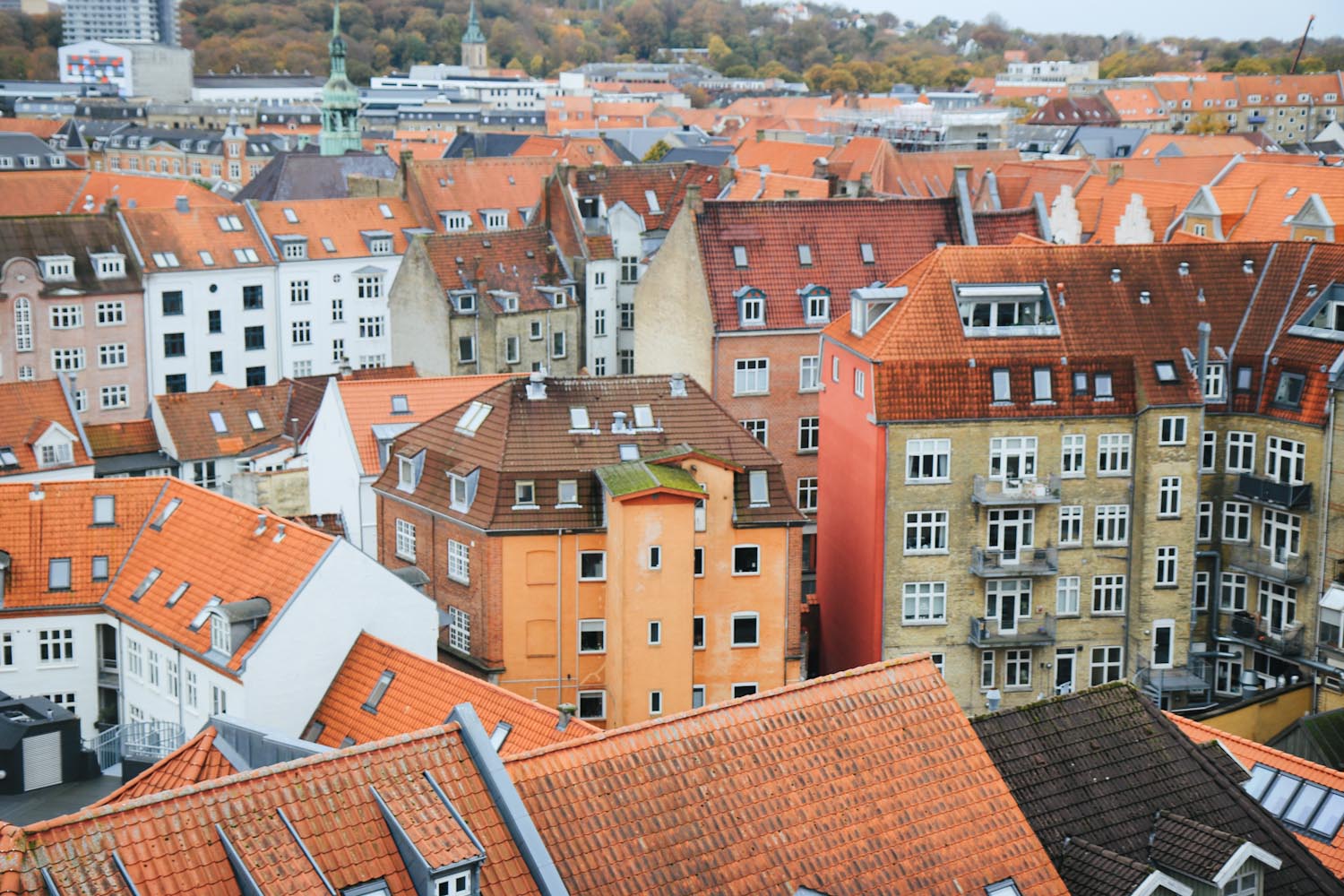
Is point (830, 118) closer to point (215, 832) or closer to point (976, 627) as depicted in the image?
point (976, 627)

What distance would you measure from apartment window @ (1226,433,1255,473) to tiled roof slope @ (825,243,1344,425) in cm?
81

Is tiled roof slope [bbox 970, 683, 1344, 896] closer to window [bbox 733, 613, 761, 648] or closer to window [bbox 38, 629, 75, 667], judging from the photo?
window [bbox 733, 613, 761, 648]

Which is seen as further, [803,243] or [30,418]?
[803,243]

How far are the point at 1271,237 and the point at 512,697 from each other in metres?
47.5

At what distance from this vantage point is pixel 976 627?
163 feet

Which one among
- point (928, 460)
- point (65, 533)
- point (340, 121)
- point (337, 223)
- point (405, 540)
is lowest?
point (405, 540)

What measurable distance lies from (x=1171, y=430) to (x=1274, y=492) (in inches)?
141

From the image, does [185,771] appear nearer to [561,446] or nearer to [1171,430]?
[561,446]

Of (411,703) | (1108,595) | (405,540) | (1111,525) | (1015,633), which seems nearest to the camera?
(411,703)

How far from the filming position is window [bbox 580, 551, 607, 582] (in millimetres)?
46750

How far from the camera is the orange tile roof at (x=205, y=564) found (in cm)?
3916

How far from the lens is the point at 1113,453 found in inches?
1970

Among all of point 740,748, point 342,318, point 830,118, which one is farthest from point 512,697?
point 830,118

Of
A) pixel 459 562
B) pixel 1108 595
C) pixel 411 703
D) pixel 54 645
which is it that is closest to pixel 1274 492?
pixel 1108 595
